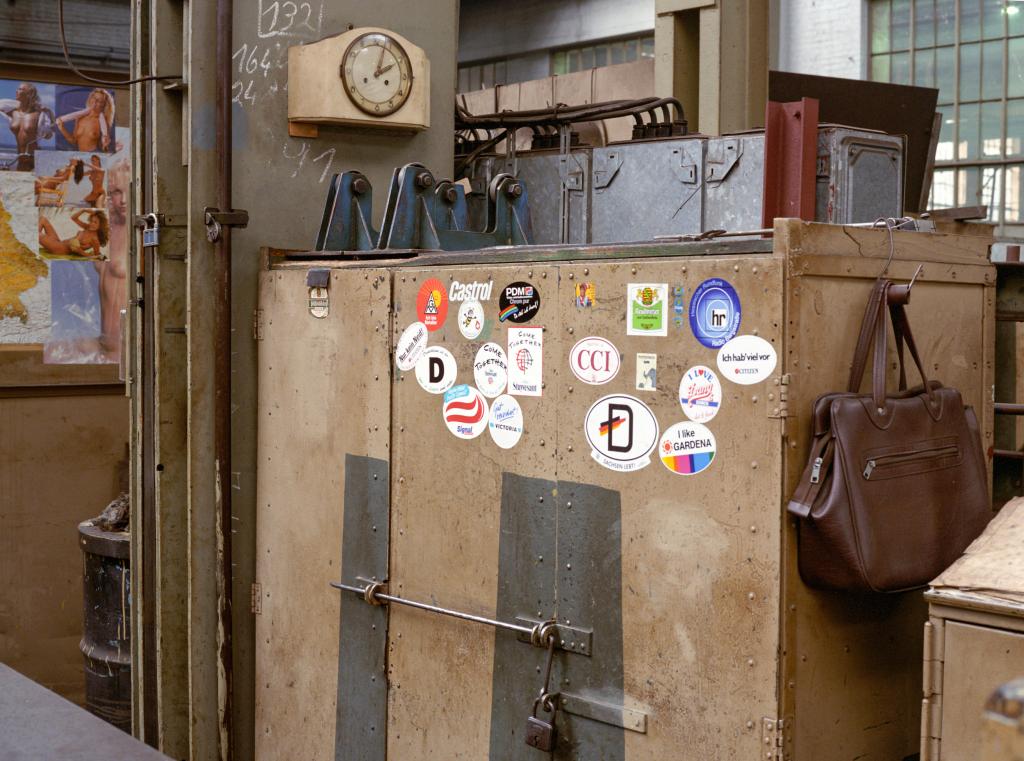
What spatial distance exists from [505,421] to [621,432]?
0.40m

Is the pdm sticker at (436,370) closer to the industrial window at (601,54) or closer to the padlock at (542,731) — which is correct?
the padlock at (542,731)

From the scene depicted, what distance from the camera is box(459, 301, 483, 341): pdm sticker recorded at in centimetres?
337

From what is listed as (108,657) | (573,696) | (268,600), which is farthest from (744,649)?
(108,657)

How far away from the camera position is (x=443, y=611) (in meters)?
3.45

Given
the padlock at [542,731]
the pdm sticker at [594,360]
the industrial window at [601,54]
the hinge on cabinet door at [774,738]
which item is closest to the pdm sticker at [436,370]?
the pdm sticker at [594,360]

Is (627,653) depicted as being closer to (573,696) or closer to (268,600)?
(573,696)

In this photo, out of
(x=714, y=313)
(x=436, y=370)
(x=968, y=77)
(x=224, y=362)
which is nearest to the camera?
(x=714, y=313)

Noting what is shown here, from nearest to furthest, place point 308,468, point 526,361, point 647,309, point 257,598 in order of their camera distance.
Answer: point 647,309 < point 526,361 < point 308,468 < point 257,598

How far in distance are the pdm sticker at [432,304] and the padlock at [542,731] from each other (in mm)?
1078

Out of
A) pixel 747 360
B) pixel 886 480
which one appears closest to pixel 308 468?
pixel 747 360

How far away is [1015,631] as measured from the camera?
2.42 metres

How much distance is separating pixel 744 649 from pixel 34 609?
4.84 meters

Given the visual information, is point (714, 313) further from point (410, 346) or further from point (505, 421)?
point (410, 346)

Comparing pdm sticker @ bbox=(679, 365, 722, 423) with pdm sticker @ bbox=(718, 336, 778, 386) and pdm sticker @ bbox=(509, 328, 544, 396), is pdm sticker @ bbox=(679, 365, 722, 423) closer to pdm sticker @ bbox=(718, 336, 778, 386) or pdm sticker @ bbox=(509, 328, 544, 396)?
pdm sticker @ bbox=(718, 336, 778, 386)
